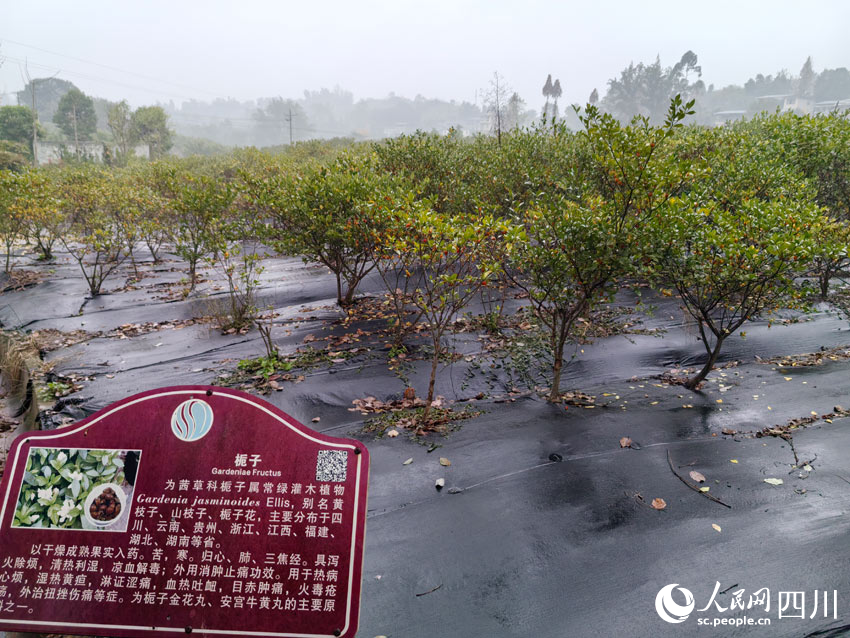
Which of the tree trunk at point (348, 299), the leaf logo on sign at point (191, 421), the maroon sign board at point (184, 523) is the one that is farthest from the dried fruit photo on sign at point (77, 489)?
the tree trunk at point (348, 299)

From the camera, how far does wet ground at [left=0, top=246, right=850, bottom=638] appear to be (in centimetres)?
336

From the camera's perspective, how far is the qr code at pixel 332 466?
2.60m

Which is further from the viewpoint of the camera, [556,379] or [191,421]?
[556,379]

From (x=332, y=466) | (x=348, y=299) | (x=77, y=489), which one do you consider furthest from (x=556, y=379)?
(x=348, y=299)

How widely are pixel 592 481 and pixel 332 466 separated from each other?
3.12 metres

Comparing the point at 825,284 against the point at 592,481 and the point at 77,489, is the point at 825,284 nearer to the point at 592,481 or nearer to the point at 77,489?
the point at 592,481

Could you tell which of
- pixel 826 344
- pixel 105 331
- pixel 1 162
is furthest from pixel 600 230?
pixel 1 162

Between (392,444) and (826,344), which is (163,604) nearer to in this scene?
(392,444)

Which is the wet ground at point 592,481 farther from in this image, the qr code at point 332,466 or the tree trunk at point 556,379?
the qr code at point 332,466

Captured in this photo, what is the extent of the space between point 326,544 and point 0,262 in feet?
62.6

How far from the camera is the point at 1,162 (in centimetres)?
2680

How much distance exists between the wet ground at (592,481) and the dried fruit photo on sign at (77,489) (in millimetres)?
1899

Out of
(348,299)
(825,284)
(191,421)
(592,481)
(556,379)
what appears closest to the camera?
(191,421)

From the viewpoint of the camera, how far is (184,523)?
2.54 metres
